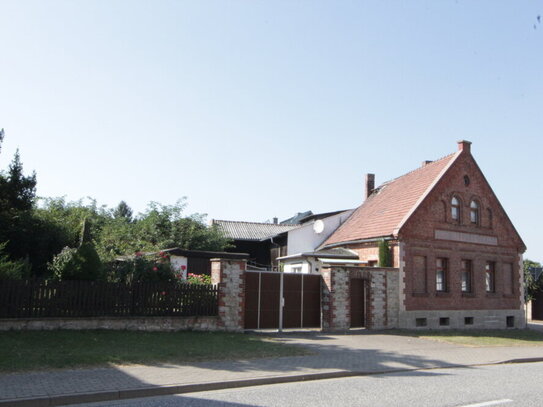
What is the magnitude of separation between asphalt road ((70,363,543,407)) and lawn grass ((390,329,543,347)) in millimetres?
7126

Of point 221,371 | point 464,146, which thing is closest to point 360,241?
point 464,146

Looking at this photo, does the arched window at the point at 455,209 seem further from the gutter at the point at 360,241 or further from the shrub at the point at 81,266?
the shrub at the point at 81,266

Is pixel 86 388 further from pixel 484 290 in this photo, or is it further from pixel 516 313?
pixel 516 313

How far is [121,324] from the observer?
15.0 meters

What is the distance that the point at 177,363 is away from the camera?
1099cm

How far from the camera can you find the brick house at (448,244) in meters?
22.3

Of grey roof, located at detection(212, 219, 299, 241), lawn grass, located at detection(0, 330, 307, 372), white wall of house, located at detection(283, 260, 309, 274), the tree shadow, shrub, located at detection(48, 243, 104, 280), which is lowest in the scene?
the tree shadow

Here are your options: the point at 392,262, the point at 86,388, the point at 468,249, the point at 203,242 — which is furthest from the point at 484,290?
the point at 86,388

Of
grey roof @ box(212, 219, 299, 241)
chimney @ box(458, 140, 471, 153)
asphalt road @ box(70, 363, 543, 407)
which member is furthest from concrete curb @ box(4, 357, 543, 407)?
grey roof @ box(212, 219, 299, 241)

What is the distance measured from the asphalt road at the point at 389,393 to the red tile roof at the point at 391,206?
12.1 m

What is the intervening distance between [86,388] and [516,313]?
23474 millimetres

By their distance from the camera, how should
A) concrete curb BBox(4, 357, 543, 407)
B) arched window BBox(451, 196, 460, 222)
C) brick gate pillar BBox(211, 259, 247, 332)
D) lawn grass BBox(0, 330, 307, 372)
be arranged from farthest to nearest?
arched window BBox(451, 196, 460, 222), brick gate pillar BBox(211, 259, 247, 332), lawn grass BBox(0, 330, 307, 372), concrete curb BBox(4, 357, 543, 407)

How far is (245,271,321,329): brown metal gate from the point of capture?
17438 millimetres

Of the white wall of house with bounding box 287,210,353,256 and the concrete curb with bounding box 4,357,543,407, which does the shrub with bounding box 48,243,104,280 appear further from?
the white wall of house with bounding box 287,210,353,256
